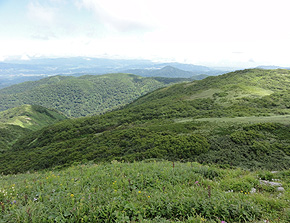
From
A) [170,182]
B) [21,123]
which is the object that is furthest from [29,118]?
[170,182]

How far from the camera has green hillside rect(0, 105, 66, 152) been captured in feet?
308

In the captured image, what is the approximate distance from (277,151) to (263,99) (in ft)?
130

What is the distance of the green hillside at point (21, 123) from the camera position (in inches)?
3699

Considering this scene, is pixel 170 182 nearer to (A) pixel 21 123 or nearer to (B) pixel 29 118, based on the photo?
(A) pixel 21 123

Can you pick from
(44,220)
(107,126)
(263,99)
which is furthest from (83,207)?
(263,99)

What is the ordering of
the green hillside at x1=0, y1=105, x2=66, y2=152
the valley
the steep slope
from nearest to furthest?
the valley < the green hillside at x1=0, y1=105, x2=66, y2=152 < the steep slope

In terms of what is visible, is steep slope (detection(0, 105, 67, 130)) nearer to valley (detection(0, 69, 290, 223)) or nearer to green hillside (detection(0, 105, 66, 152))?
green hillside (detection(0, 105, 66, 152))

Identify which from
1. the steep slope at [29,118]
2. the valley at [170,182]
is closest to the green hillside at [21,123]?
the steep slope at [29,118]

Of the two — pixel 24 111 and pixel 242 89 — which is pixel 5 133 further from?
pixel 242 89

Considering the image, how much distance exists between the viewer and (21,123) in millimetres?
130000

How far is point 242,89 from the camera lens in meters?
62.0

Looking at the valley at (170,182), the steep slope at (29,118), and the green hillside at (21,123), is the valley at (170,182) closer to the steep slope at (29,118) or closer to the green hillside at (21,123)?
the green hillside at (21,123)

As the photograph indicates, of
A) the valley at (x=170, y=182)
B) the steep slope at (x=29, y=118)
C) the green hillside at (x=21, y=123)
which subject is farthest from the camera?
the steep slope at (x=29, y=118)

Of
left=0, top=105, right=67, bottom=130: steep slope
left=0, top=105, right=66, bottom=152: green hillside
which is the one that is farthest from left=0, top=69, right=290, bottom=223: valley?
left=0, top=105, right=67, bottom=130: steep slope
